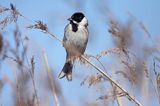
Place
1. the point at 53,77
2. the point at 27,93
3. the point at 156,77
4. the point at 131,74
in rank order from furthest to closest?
the point at 53,77 → the point at 27,93 → the point at 131,74 → the point at 156,77

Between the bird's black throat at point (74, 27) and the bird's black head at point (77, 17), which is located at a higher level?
the bird's black head at point (77, 17)

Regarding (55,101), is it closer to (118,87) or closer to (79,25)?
(118,87)

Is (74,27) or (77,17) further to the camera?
(77,17)

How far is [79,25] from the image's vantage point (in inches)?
149

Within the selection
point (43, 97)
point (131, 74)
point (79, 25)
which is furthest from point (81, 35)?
point (131, 74)

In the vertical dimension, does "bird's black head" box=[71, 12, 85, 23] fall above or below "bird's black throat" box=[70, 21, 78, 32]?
above

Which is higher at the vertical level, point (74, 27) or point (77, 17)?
point (77, 17)

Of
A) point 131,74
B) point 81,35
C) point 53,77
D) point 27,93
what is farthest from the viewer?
point 81,35

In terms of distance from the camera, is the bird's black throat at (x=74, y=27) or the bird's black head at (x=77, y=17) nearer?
the bird's black throat at (x=74, y=27)

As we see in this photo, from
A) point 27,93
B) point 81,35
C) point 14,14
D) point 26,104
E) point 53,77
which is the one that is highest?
point 81,35

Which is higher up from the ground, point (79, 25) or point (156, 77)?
point (79, 25)

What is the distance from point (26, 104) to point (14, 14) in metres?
0.46

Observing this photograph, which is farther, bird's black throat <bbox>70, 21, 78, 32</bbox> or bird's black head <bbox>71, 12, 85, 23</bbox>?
bird's black head <bbox>71, 12, 85, 23</bbox>

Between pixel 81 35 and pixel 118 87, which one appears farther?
pixel 81 35
